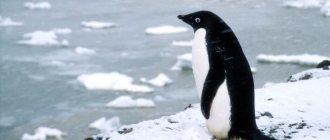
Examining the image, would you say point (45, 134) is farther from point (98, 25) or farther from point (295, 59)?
point (98, 25)

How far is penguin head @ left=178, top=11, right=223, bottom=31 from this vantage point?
2.69 metres

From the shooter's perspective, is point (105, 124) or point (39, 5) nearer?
point (105, 124)

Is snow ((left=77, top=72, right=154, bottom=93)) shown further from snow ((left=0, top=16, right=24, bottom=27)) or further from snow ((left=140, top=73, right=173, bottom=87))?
snow ((left=0, top=16, right=24, bottom=27))

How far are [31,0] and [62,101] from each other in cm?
926

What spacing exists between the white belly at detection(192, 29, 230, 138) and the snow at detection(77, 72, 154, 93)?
4.84m

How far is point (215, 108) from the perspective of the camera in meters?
2.69

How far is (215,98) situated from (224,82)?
3.7 inches

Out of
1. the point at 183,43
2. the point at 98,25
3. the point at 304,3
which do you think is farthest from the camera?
the point at 304,3

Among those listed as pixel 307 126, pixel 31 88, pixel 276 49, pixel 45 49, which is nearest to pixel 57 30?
pixel 45 49

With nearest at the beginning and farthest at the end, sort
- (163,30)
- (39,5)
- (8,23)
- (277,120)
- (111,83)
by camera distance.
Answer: (277,120), (111,83), (163,30), (8,23), (39,5)

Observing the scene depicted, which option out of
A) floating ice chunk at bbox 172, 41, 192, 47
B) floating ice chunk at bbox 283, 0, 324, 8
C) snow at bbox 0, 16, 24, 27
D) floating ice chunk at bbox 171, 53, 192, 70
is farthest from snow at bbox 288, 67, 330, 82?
snow at bbox 0, 16, 24, 27

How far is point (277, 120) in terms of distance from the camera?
10.3ft

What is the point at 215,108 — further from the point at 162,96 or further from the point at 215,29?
the point at 162,96

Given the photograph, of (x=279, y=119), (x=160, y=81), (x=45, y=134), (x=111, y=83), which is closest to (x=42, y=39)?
(x=111, y=83)
